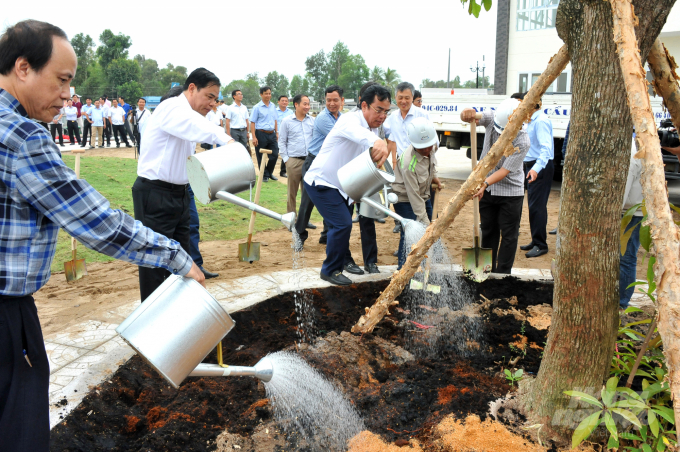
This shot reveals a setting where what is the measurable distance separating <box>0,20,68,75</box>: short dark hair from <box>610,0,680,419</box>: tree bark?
190 centimetres

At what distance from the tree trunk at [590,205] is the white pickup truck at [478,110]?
7.62 meters

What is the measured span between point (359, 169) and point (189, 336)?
7.60 ft

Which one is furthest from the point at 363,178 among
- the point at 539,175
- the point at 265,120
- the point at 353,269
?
the point at 265,120

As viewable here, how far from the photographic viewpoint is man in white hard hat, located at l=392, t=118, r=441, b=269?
4617 mm

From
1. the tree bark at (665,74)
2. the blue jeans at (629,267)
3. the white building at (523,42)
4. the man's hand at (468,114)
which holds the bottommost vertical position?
the blue jeans at (629,267)

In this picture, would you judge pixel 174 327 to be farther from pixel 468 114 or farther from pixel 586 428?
pixel 468 114

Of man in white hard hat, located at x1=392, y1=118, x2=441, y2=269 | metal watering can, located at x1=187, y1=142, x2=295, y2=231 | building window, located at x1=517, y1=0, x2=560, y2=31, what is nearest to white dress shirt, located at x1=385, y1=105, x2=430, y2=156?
man in white hard hat, located at x1=392, y1=118, x2=441, y2=269

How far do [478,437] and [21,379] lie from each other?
181 cm

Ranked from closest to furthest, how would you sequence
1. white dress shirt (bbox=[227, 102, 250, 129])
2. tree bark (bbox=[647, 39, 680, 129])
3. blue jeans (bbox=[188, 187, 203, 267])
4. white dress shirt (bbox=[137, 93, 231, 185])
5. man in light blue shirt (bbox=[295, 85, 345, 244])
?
tree bark (bbox=[647, 39, 680, 129]) < white dress shirt (bbox=[137, 93, 231, 185]) < blue jeans (bbox=[188, 187, 203, 267]) < man in light blue shirt (bbox=[295, 85, 345, 244]) < white dress shirt (bbox=[227, 102, 250, 129])

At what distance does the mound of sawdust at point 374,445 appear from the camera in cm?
225

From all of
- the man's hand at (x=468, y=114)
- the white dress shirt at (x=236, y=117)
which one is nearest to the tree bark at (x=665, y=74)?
the man's hand at (x=468, y=114)

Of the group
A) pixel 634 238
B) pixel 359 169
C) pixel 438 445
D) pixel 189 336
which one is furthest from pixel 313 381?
pixel 634 238

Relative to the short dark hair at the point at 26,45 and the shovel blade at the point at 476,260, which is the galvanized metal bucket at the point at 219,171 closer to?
the short dark hair at the point at 26,45

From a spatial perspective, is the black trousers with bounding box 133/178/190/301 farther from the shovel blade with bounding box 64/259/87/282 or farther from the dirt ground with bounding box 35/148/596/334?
the shovel blade with bounding box 64/259/87/282
